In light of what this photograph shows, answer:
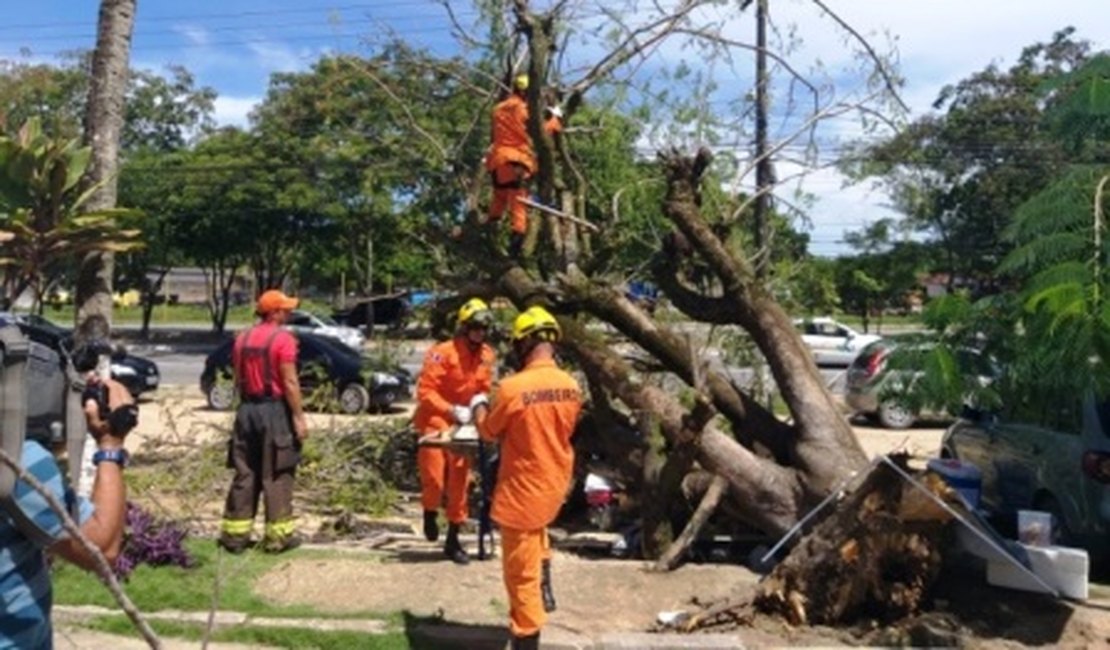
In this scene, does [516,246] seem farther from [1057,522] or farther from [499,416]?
[1057,522]

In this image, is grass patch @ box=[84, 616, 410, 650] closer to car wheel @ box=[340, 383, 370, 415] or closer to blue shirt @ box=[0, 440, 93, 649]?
blue shirt @ box=[0, 440, 93, 649]

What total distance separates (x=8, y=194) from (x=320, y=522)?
11.2ft

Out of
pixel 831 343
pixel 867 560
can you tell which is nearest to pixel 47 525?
pixel 867 560

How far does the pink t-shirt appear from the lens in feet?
28.4

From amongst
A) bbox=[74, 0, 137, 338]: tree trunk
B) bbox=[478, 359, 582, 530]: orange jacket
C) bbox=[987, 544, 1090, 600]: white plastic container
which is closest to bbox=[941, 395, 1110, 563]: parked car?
bbox=[987, 544, 1090, 600]: white plastic container

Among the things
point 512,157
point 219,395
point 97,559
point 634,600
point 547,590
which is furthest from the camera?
point 219,395

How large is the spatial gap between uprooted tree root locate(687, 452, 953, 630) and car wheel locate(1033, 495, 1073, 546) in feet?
4.03

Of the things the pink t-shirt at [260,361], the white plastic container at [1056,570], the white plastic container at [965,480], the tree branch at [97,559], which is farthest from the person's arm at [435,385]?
the tree branch at [97,559]

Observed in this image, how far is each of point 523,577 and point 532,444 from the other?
25.4 inches

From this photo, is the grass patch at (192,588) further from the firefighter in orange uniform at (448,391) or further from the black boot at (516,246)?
the black boot at (516,246)

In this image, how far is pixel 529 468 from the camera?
250 inches

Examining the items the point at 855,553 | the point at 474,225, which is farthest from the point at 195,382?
the point at 855,553

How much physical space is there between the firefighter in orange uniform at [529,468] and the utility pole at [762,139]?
431 centimetres

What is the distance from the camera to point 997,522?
9211 mm
